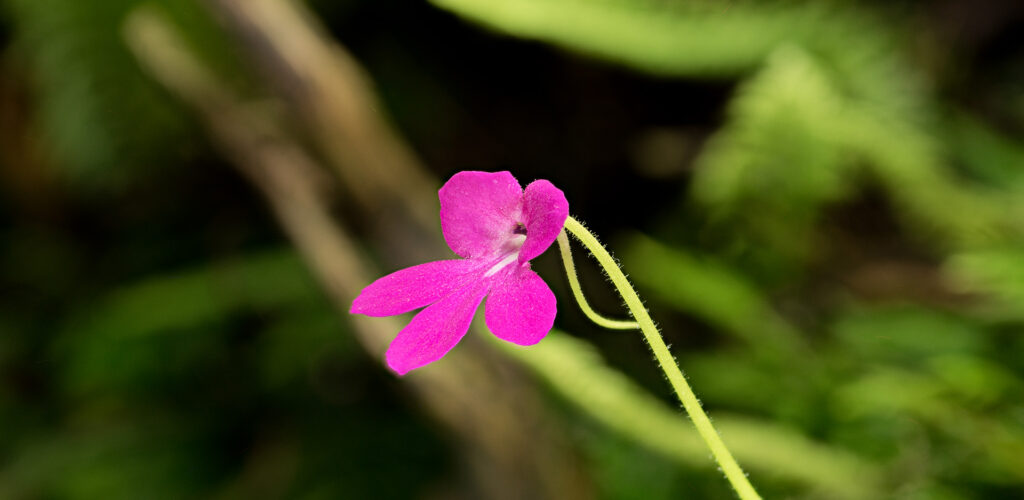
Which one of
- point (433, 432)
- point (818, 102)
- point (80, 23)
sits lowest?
point (818, 102)

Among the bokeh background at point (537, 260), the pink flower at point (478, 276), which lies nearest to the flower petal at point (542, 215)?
the pink flower at point (478, 276)

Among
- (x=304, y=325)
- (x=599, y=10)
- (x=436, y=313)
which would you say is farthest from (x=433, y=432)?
(x=436, y=313)

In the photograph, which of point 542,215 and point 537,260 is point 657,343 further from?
point 537,260

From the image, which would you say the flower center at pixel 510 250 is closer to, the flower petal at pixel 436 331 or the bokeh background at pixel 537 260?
the flower petal at pixel 436 331

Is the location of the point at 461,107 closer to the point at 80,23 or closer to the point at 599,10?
the point at 599,10

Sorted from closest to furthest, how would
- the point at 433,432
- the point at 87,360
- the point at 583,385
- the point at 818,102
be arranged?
the point at 583,385, the point at 818,102, the point at 433,432, the point at 87,360

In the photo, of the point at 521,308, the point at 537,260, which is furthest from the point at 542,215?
the point at 537,260

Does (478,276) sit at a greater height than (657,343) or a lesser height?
greater
